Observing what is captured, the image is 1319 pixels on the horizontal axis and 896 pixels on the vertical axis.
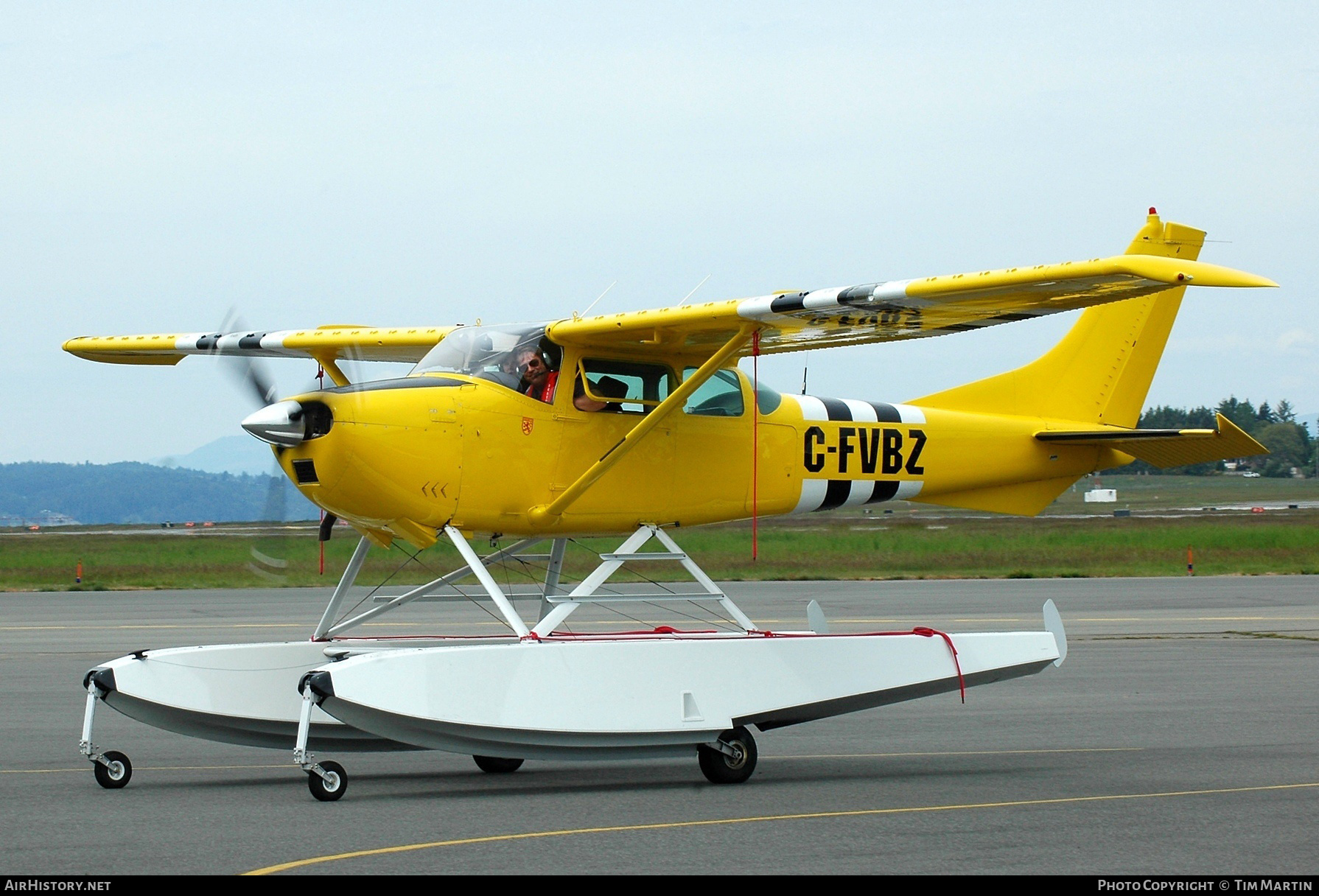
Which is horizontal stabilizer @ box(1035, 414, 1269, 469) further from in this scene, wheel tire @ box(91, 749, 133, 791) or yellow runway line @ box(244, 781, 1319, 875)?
wheel tire @ box(91, 749, 133, 791)

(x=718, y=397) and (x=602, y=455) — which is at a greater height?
(x=718, y=397)

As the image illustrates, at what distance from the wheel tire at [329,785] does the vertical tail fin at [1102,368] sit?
6.56 m

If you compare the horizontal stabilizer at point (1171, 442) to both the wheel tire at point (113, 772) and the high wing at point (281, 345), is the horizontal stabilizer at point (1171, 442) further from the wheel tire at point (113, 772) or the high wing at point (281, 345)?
the wheel tire at point (113, 772)

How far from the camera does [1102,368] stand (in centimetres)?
1362

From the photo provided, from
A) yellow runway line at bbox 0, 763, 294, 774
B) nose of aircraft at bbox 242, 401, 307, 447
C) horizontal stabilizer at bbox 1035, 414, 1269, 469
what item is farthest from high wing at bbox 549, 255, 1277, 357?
yellow runway line at bbox 0, 763, 294, 774

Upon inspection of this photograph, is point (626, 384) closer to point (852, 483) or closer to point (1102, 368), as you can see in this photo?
point (852, 483)

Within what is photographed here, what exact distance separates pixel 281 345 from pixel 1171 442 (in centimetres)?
803

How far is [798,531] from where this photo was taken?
52.8m

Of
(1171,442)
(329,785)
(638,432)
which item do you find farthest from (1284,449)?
(329,785)

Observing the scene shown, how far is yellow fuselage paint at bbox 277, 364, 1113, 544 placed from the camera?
9.24m

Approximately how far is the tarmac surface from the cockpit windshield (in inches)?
111

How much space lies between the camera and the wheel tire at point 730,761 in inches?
357

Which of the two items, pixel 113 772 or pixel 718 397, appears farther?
pixel 718 397
